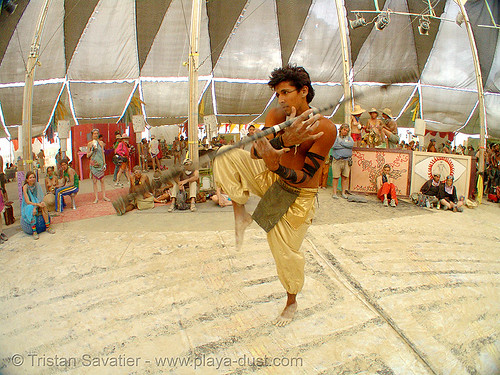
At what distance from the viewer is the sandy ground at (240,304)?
2701 mm

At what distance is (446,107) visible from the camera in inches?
616

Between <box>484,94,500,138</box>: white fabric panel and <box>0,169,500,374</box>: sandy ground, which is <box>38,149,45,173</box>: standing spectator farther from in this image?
<box>484,94,500,138</box>: white fabric panel

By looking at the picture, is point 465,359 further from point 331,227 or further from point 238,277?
point 331,227

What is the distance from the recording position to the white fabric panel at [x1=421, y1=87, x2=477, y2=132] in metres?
15.4

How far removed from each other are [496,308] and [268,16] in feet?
42.0

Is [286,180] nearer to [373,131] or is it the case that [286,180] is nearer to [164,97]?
[373,131]

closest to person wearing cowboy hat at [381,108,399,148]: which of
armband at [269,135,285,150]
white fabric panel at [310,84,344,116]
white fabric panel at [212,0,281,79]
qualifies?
armband at [269,135,285,150]

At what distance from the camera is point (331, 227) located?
5.66m

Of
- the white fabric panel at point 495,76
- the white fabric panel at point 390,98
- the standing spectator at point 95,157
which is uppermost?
the white fabric panel at point 495,76

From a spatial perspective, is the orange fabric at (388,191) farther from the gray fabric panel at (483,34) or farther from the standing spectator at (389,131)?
the gray fabric panel at (483,34)

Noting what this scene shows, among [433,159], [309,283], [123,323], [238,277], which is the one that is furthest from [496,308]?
[433,159]

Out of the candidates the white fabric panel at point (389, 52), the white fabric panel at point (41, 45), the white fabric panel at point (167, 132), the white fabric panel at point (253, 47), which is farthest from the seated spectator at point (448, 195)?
the white fabric panel at point (167, 132)

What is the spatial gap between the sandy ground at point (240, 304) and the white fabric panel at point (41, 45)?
28.4 feet

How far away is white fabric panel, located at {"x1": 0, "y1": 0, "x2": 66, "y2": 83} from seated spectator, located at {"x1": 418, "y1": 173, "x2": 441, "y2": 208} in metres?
11.5
